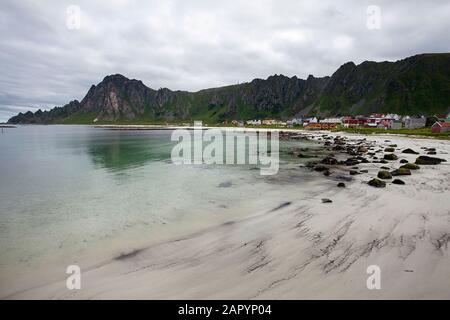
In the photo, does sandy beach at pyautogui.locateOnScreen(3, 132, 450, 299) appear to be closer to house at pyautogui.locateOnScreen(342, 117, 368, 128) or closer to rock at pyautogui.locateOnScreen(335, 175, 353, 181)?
rock at pyautogui.locateOnScreen(335, 175, 353, 181)

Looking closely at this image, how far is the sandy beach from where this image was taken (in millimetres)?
7914

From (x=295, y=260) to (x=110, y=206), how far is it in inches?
542

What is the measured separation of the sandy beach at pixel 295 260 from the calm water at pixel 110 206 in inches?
66.7

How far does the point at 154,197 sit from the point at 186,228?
7.51 metres

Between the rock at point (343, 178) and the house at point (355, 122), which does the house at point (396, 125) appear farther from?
the rock at point (343, 178)

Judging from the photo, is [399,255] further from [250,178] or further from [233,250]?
[250,178]

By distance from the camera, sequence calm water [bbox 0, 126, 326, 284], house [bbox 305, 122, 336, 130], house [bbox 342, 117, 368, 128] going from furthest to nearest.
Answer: house [bbox 305, 122, 336, 130] < house [bbox 342, 117, 368, 128] < calm water [bbox 0, 126, 326, 284]

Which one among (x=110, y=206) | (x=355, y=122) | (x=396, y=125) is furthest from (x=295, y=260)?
(x=355, y=122)

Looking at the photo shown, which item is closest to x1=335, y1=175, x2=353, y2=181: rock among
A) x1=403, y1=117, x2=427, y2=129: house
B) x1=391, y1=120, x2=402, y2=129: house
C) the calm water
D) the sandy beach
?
the calm water

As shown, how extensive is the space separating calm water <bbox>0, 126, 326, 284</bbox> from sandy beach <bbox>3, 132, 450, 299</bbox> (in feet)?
5.56

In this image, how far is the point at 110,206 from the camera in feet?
59.9
